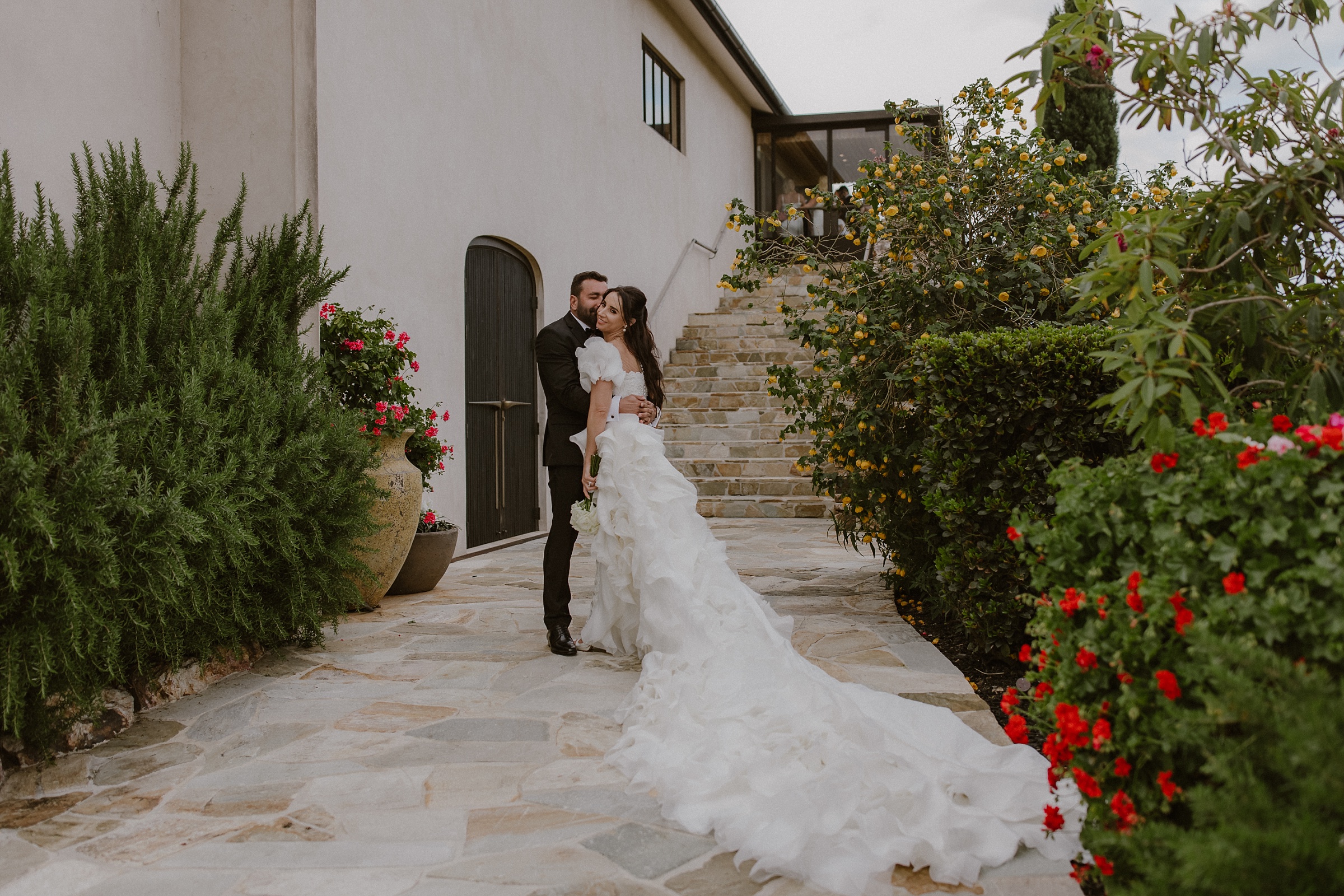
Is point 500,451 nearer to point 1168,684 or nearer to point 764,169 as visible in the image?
point 1168,684

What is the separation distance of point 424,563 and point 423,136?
3.32m

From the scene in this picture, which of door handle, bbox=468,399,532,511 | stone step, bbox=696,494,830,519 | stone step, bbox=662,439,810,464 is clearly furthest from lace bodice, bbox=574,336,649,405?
stone step, bbox=662,439,810,464

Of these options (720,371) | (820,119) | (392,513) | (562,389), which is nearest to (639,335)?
(562,389)

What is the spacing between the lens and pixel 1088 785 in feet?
5.94

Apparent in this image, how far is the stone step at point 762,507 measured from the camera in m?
10.2

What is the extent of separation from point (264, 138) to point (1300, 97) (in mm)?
5161

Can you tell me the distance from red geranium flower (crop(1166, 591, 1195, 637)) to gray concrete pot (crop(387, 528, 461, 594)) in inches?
202

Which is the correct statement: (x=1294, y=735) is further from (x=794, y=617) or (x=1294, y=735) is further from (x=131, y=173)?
(x=131, y=173)

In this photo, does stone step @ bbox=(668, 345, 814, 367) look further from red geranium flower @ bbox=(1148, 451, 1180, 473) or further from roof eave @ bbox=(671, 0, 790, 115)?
red geranium flower @ bbox=(1148, 451, 1180, 473)

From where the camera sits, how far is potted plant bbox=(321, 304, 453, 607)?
539 centimetres

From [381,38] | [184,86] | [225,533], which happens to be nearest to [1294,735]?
[225,533]

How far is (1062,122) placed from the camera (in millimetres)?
18609

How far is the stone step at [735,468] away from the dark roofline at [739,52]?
6906mm

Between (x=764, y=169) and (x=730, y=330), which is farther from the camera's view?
(x=764, y=169)
